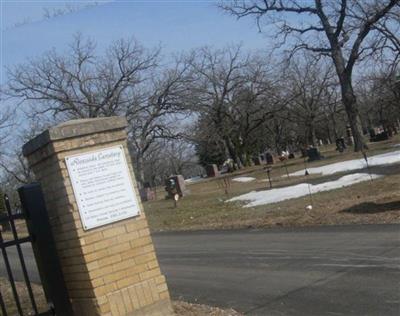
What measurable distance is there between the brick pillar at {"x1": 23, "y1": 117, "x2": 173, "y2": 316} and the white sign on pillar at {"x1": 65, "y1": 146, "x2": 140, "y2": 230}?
0.06 meters

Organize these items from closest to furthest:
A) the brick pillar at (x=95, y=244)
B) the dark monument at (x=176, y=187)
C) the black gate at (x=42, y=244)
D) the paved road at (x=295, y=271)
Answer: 1. the brick pillar at (x=95, y=244)
2. the black gate at (x=42, y=244)
3. the paved road at (x=295, y=271)
4. the dark monument at (x=176, y=187)

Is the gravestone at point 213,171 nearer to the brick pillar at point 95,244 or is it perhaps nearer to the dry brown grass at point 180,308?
the dry brown grass at point 180,308

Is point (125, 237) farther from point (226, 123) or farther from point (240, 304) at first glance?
point (226, 123)

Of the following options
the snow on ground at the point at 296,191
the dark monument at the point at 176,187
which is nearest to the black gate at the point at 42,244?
the snow on ground at the point at 296,191

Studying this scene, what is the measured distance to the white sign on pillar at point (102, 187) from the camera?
589 cm

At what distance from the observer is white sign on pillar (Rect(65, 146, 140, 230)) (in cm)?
589

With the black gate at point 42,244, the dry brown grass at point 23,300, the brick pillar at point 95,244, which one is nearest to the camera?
the brick pillar at point 95,244

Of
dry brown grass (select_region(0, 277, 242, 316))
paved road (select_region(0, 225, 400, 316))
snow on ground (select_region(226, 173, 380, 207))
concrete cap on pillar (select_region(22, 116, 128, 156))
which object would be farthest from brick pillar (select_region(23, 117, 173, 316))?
snow on ground (select_region(226, 173, 380, 207))

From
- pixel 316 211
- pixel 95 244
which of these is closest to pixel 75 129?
pixel 95 244

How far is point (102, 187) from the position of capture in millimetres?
6027

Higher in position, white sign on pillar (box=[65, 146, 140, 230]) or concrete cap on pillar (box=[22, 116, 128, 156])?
concrete cap on pillar (box=[22, 116, 128, 156])

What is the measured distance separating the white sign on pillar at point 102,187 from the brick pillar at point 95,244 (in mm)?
56

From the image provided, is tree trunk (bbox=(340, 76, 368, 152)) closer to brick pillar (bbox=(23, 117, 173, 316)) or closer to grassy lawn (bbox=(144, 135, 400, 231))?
grassy lawn (bbox=(144, 135, 400, 231))

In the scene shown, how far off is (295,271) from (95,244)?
3869 millimetres
